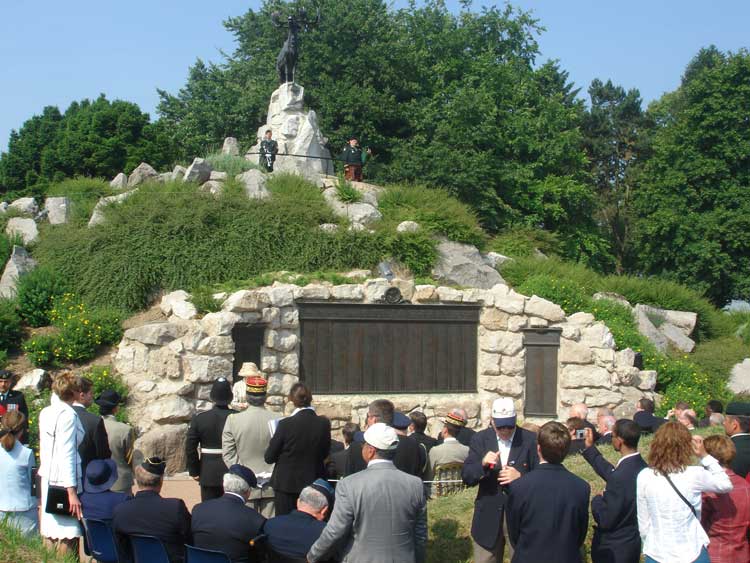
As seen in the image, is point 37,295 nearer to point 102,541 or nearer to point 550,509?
point 102,541

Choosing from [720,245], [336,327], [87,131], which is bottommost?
[336,327]

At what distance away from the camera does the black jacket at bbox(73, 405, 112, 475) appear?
6.91m

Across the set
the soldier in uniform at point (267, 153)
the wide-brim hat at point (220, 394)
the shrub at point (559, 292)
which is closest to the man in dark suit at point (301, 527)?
the wide-brim hat at point (220, 394)

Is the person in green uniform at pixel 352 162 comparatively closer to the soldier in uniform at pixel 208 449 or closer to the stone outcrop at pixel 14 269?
the stone outcrop at pixel 14 269

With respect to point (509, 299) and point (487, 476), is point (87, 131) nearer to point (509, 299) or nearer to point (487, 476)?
point (509, 299)

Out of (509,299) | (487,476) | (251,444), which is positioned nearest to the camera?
(487,476)

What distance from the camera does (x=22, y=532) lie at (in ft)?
21.1

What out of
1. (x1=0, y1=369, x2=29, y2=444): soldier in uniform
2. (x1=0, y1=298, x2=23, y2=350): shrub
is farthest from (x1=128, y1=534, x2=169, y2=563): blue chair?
(x1=0, y1=298, x2=23, y2=350): shrub

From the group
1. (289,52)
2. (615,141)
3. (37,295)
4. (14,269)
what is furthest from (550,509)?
Result: (615,141)

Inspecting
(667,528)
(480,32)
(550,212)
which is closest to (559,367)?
(667,528)

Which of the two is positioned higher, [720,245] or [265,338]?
[720,245]

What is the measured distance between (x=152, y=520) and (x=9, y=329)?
30.2 feet

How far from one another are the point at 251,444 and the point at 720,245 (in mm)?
22493

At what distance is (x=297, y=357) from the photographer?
1394 centimetres
